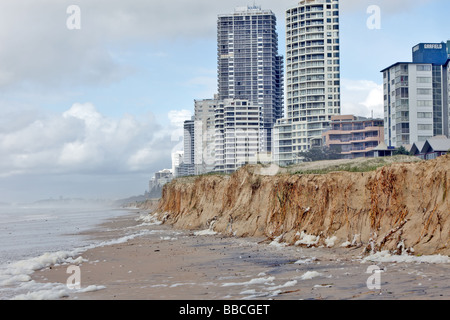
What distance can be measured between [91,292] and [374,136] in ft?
337

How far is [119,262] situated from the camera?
64.4 ft

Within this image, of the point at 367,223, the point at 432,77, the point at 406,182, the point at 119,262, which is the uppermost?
the point at 432,77

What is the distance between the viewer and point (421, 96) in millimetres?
94062

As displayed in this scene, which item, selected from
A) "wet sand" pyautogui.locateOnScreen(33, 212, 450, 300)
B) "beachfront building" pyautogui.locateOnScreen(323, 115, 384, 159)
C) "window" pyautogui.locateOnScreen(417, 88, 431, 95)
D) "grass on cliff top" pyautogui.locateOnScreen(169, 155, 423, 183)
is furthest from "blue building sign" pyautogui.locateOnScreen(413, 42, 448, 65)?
"wet sand" pyautogui.locateOnScreen(33, 212, 450, 300)

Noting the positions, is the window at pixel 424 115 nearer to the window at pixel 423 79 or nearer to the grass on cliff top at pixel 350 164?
the window at pixel 423 79

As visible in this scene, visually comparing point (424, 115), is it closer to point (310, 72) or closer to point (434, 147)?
point (434, 147)

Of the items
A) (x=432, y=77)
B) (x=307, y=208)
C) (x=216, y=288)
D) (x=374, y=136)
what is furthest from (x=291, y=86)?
(x=216, y=288)

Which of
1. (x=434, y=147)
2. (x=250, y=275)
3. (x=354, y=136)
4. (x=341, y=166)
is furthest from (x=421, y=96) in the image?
(x=250, y=275)

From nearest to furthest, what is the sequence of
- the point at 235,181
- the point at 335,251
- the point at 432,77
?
1. the point at 335,251
2. the point at 235,181
3. the point at 432,77

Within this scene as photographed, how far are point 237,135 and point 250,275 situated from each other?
157170 millimetres

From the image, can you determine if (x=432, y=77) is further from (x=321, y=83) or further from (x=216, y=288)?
(x=216, y=288)

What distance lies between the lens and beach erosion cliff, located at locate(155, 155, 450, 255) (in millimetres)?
16094

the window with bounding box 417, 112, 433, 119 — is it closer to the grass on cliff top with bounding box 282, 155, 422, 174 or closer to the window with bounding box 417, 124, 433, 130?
the window with bounding box 417, 124, 433, 130

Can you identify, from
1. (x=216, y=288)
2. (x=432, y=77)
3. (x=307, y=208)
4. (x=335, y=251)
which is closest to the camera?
(x=216, y=288)
